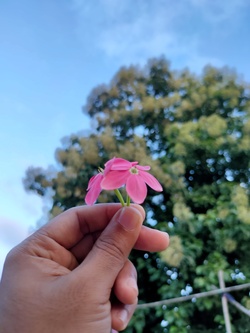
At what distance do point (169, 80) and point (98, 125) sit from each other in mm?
701

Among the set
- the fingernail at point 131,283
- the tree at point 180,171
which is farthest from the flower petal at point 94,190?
the tree at point 180,171

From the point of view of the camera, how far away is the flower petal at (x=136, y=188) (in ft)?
1.60

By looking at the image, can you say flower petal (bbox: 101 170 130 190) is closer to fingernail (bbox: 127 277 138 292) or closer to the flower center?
the flower center

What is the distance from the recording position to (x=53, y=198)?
3215 mm

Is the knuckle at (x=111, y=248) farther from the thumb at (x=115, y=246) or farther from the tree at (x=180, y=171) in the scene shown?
the tree at (x=180, y=171)

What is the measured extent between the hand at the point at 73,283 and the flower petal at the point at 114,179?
0.15 ft

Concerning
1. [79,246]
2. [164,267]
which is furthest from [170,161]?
[79,246]

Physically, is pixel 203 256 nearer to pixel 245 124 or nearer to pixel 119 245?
pixel 245 124

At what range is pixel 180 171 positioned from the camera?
2.81 m

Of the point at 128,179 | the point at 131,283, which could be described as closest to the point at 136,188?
the point at 128,179

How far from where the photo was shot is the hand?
1.62 ft

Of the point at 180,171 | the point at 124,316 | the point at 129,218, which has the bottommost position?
the point at 124,316

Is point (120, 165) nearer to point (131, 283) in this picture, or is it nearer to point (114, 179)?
point (114, 179)

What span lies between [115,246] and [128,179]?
9 centimetres
